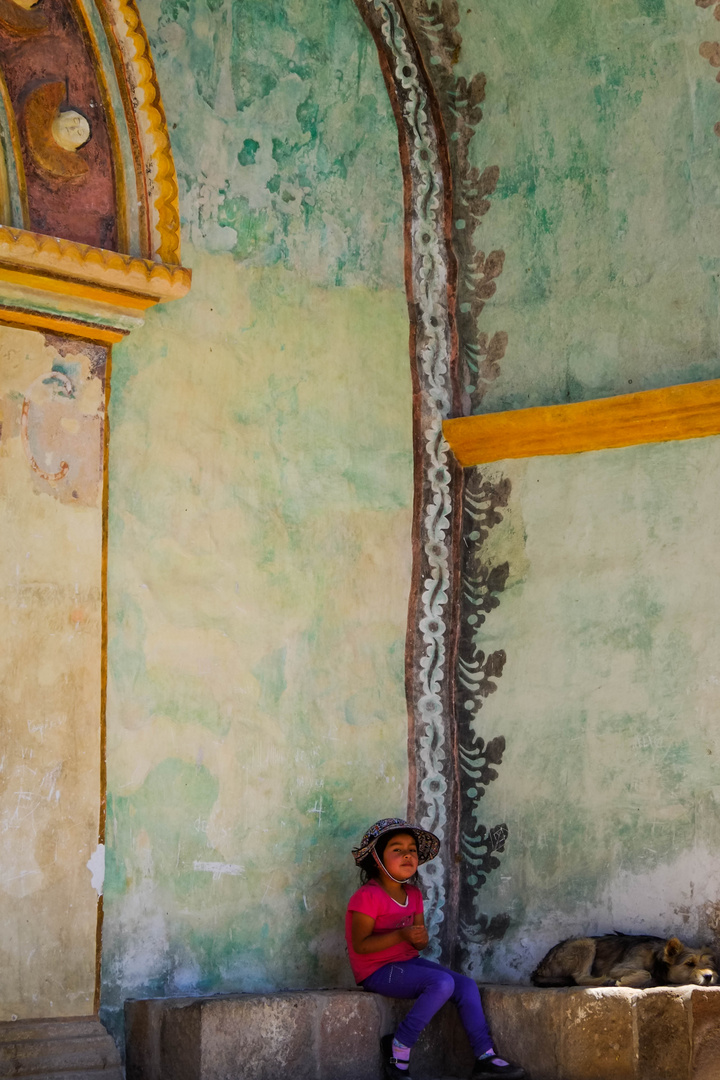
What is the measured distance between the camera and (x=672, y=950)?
5051mm

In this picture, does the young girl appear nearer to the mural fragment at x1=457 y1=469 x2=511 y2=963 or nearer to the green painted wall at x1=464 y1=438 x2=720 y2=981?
the mural fragment at x1=457 y1=469 x2=511 y2=963

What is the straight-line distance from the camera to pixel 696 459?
5613mm

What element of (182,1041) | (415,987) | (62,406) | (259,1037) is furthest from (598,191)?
(182,1041)

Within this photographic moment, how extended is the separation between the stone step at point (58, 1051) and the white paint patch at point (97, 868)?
39cm

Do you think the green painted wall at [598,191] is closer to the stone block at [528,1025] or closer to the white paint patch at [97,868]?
the stone block at [528,1025]

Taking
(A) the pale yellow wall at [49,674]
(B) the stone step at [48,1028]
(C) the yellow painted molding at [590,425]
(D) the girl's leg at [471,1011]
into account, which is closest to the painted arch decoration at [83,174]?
(A) the pale yellow wall at [49,674]

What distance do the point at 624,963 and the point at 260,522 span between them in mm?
1929

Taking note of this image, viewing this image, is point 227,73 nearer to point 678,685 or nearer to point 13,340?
point 13,340

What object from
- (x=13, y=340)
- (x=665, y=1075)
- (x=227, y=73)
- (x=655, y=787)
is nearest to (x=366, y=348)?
(x=227, y=73)

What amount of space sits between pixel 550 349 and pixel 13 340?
2.04 metres

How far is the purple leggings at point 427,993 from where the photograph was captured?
5.03 m

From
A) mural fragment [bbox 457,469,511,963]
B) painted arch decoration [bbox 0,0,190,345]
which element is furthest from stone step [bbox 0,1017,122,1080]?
painted arch decoration [bbox 0,0,190,345]

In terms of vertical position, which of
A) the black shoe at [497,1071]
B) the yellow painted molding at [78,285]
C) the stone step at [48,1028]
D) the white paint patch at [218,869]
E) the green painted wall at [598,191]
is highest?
the green painted wall at [598,191]

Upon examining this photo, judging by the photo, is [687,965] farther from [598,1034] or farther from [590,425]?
[590,425]
